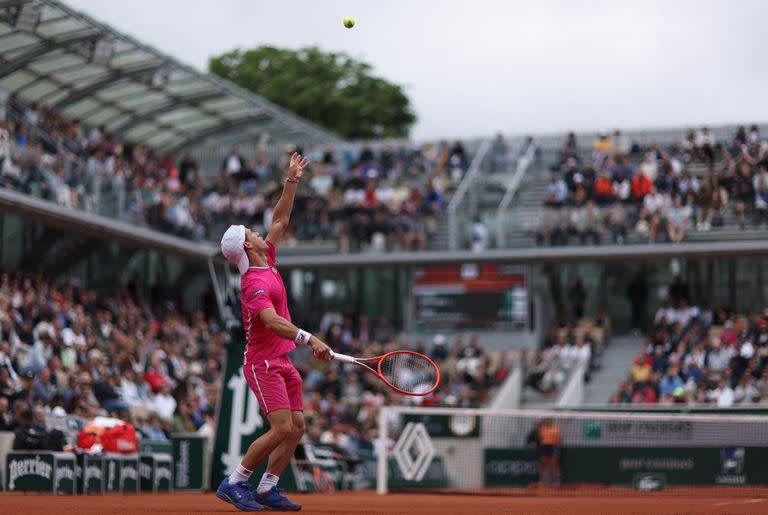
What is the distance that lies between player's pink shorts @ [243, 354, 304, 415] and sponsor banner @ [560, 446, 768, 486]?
45.4ft

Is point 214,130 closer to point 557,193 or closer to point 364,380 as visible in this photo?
point 364,380

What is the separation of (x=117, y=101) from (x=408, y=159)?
864 centimetres

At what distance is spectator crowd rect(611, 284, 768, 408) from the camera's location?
28.6 metres

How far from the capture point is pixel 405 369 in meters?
12.6

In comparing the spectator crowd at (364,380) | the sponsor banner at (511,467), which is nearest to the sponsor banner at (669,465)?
the sponsor banner at (511,467)

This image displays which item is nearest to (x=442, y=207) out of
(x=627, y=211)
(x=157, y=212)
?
(x=627, y=211)

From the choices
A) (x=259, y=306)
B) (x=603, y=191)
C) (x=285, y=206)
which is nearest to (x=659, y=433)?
(x=603, y=191)

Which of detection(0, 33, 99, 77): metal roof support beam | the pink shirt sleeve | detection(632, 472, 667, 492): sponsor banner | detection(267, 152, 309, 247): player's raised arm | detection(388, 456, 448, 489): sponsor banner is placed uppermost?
detection(0, 33, 99, 77): metal roof support beam

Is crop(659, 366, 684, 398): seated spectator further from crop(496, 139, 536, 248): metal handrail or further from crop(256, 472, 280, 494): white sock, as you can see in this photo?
crop(256, 472, 280, 494): white sock

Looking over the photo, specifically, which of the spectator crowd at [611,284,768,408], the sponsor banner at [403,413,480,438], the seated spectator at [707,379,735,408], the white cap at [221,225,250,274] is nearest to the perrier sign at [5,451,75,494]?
the white cap at [221,225,250,274]

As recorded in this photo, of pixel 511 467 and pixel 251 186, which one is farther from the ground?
pixel 251 186

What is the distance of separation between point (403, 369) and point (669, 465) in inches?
496

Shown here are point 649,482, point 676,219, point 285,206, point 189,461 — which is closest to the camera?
point 285,206

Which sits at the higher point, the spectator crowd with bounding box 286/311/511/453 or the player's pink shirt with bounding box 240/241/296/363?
the player's pink shirt with bounding box 240/241/296/363
